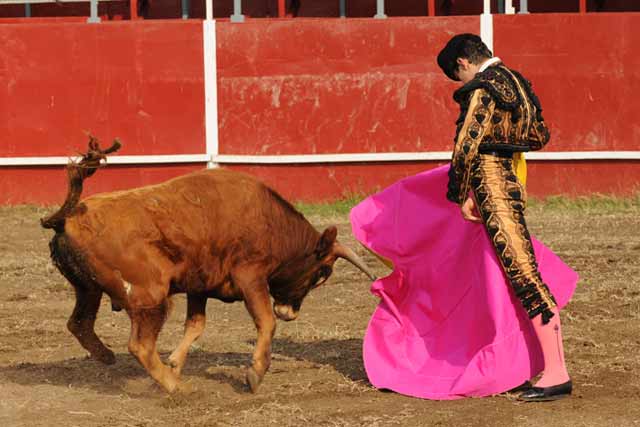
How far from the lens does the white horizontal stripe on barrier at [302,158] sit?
434 inches

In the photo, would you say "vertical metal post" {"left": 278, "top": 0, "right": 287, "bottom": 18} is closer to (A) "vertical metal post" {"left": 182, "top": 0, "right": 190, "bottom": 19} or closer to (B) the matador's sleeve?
(A) "vertical metal post" {"left": 182, "top": 0, "right": 190, "bottom": 19}

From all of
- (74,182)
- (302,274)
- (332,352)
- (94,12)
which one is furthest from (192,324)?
(94,12)

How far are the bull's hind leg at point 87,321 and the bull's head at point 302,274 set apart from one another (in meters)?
0.74

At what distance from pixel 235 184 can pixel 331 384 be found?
890mm

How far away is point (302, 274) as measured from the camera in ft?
17.4

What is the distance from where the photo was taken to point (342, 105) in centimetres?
1110

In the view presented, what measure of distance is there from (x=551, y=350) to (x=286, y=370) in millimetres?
1256

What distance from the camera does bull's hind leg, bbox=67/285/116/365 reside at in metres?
4.94

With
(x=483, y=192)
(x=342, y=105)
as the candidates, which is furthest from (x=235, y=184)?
(x=342, y=105)

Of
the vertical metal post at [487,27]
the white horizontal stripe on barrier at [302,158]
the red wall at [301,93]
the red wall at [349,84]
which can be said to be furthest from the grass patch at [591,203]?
the vertical metal post at [487,27]

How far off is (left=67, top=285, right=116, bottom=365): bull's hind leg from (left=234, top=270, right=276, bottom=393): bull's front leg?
57 centimetres

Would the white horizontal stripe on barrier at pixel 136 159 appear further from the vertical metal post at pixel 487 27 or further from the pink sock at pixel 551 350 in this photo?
the pink sock at pixel 551 350

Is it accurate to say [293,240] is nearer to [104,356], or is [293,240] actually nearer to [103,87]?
[104,356]

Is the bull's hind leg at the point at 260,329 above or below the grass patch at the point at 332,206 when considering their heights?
above
